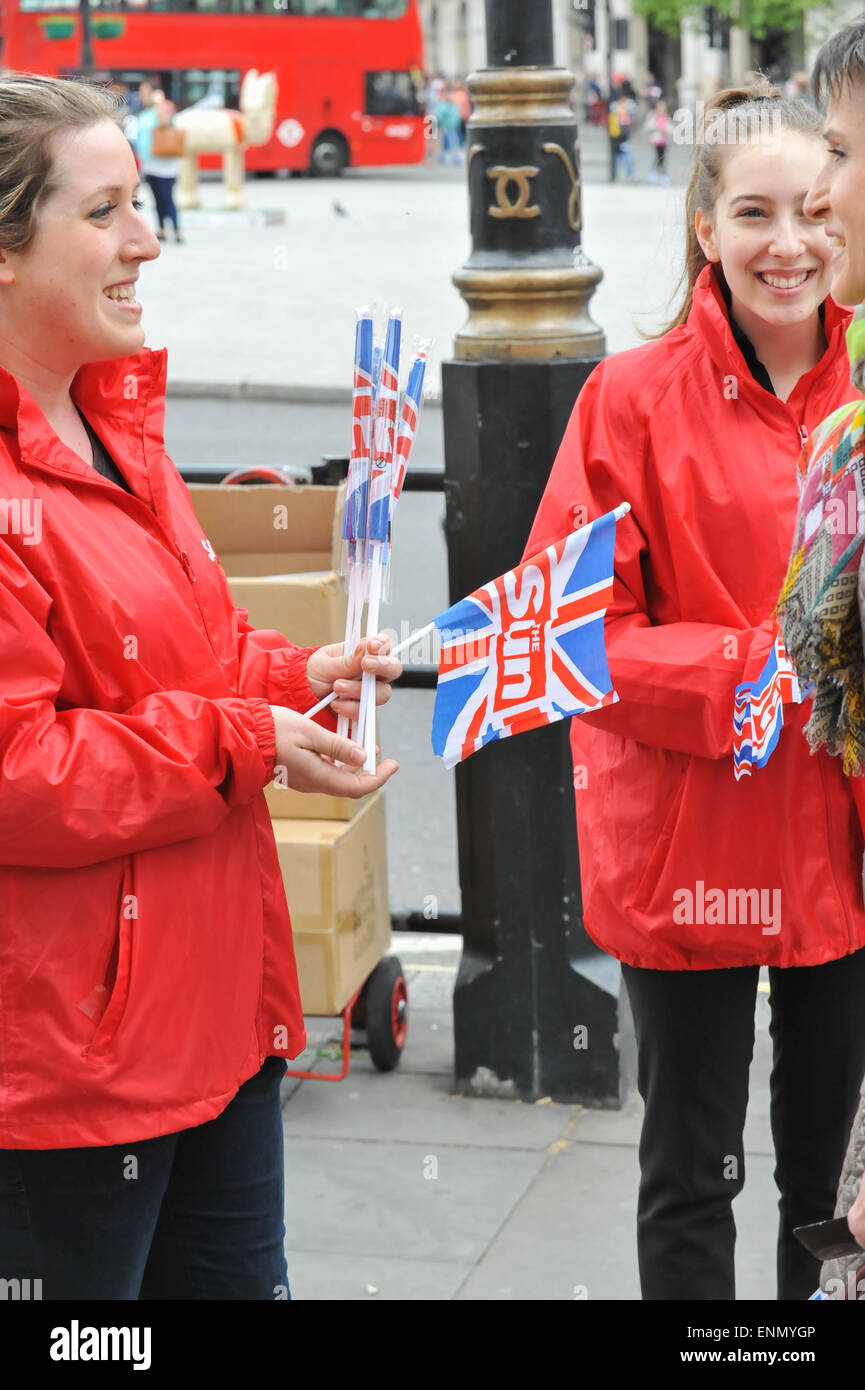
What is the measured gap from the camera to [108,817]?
A: 198 cm

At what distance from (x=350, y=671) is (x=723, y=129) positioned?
106cm

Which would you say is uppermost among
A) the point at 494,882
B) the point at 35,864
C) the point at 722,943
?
the point at 35,864

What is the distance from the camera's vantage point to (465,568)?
3834 mm

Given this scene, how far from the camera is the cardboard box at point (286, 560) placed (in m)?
3.75

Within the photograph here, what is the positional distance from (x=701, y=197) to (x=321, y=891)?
1.75m

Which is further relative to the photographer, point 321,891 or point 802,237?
point 321,891

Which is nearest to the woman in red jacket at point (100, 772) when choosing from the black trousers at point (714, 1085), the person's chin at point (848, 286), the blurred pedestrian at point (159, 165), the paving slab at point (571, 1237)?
the black trousers at point (714, 1085)

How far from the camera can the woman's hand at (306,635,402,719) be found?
2.28m

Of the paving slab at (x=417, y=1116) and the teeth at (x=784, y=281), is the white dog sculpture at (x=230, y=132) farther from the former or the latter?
the teeth at (x=784, y=281)

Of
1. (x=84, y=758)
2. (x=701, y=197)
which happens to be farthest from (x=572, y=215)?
(x=84, y=758)

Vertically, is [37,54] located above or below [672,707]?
above

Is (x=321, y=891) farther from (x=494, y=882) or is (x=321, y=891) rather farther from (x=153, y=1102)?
(x=153, y=1102)

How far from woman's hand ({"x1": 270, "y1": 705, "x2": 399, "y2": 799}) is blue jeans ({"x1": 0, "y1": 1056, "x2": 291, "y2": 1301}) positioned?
15.0 inches

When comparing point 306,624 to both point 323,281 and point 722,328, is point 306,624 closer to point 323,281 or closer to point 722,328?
point 722,328
